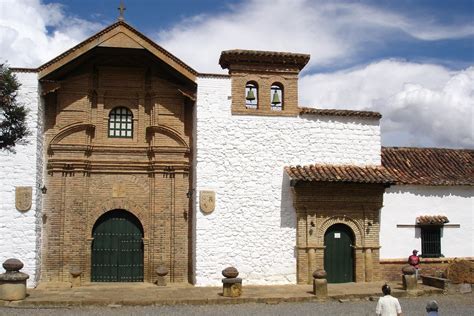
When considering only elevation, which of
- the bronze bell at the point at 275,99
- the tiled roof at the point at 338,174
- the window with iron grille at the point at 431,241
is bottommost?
the window with iron grille at the point at 431,241

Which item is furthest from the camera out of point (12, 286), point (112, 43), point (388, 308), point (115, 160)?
point (115, 160)

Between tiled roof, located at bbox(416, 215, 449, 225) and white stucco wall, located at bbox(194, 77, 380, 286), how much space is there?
12.6 ft

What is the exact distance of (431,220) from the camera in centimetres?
1862

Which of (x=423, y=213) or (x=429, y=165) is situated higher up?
(x=429, y=165)

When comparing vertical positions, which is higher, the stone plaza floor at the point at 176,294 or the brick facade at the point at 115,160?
the brick facade at the point at 115,160

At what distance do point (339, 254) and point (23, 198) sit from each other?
943 centimetres

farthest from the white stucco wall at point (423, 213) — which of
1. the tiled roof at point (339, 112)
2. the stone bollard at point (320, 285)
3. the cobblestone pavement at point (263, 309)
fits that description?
the stone bollard at point (320, 285)

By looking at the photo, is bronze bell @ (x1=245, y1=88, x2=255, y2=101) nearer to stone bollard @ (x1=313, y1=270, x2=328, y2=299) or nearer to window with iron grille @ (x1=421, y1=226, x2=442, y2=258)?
stone bollard @ (x1=313, y1=270, x2=328, y2=299)

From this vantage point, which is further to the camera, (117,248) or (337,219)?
(337,219)

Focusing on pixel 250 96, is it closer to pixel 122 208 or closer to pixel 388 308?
pixel 122 208

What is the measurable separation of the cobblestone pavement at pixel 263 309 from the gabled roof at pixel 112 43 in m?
6.93

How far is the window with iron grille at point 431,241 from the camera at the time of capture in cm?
1872

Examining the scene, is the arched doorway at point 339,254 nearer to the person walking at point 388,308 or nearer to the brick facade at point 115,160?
the brick facade at point 115,160

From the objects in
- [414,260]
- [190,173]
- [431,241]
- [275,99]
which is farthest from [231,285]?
[431,241]
